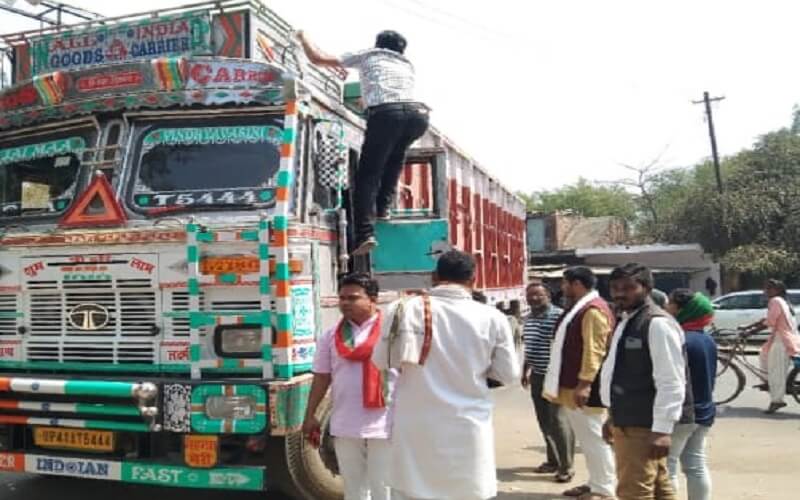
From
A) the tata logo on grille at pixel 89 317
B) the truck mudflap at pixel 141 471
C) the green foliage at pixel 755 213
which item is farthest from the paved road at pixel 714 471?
the green foliage at pixel 755 213

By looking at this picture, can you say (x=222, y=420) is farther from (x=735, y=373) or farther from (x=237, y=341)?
(x=735, y=373)

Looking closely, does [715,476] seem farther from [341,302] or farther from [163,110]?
[163,110]

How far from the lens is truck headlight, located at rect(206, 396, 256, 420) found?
489cm

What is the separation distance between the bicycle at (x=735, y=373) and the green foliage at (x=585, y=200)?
4173 centimetres

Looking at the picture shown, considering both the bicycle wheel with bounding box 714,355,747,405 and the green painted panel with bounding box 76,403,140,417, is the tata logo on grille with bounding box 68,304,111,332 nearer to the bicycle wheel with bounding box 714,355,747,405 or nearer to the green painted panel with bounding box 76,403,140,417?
the green painted panel with bounding box 76,403,140,417

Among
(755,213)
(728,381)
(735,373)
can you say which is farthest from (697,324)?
(755,213)

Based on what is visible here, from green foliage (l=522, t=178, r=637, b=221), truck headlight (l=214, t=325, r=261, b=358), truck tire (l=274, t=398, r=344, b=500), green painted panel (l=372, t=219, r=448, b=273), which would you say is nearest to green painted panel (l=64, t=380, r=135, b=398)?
truck headlight (l=214, t=325, r=261, b=358)

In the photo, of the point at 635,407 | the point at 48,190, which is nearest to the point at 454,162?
the point at 48,190

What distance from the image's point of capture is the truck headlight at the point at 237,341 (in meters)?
5.06

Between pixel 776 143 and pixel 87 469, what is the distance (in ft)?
98.7

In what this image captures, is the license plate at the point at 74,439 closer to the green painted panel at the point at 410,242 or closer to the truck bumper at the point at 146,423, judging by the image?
the truck bumper at the point at 146,423

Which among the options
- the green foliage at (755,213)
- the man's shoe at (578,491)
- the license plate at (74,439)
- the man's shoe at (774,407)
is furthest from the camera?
the green foliage at (755,213)

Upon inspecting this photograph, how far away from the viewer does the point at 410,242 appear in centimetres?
651

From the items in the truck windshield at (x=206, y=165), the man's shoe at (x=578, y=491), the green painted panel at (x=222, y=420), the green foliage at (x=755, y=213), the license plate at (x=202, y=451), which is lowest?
the man's shoe at (x=578, y=491)
